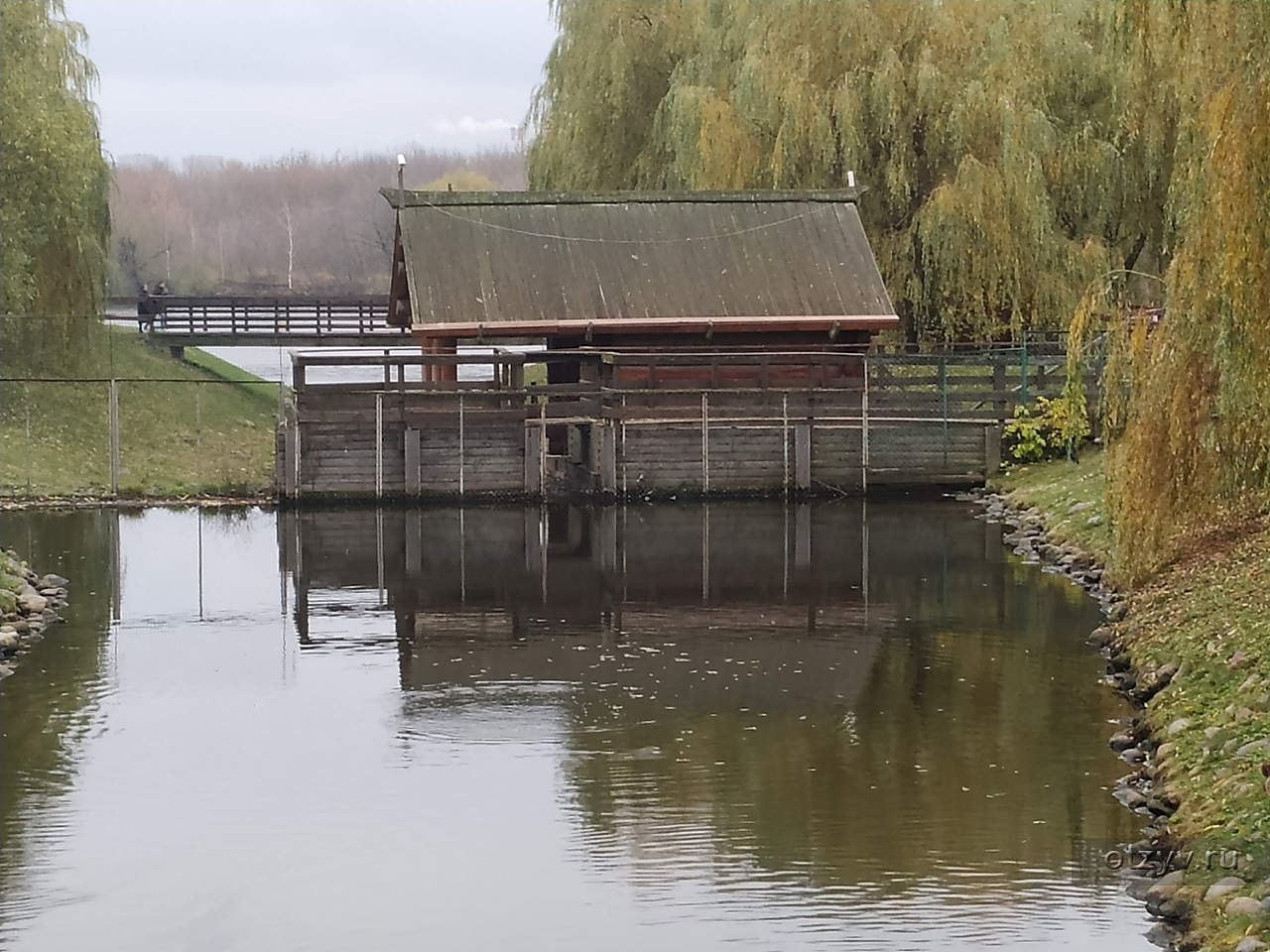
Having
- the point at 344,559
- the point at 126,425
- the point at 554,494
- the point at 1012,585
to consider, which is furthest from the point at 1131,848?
the point at 126,425

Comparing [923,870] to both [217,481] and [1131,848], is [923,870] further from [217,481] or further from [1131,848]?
[217,481]

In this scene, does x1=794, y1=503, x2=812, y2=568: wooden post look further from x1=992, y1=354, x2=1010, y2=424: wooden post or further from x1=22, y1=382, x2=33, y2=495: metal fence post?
x1=22, y1=382, x2=33, y2=495: metal fence post

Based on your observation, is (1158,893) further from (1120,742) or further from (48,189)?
(48,189)

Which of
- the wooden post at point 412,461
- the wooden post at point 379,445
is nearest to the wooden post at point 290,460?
the wooden post at point 379,445

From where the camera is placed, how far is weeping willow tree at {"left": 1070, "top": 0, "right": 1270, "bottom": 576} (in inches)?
543

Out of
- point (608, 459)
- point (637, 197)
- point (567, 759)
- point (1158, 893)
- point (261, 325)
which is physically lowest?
point (1158, 893)

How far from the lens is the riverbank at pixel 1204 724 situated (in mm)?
10625

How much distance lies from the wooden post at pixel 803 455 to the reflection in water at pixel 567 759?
6.34 metres

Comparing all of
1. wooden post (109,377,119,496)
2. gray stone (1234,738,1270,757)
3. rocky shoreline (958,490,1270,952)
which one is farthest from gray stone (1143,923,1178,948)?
wooden post (109,377,119,496)

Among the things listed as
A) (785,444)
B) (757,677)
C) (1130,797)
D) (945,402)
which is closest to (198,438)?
(785,444)

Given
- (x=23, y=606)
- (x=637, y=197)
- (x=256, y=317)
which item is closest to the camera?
(x=23, y=606)

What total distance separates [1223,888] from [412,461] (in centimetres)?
2157

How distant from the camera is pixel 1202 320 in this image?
15.8 m

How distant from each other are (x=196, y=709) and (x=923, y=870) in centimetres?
747
